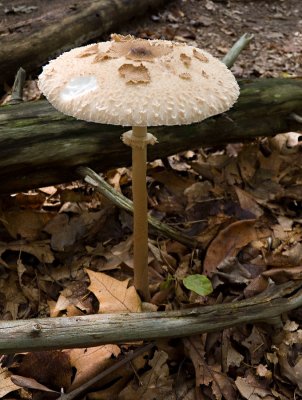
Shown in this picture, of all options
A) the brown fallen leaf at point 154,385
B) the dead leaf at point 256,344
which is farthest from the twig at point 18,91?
the dead leaf at point 256,344

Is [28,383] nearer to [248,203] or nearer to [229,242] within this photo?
[229,242]

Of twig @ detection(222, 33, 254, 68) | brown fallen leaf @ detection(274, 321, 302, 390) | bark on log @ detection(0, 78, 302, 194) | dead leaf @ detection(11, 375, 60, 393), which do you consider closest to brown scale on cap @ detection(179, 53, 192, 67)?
bark on log @ detection(0, 78, 302, 194)

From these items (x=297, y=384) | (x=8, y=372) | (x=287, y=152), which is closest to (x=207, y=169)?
(x=287, y=152)

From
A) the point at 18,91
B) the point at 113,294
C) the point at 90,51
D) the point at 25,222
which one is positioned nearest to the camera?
the point at 90,51

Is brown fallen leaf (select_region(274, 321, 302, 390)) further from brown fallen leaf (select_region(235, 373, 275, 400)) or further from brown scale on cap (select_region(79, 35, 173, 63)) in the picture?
brown scale on cap (select_region(79, 35, 173, 63))

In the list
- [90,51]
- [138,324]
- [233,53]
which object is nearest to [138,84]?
[90,51]
